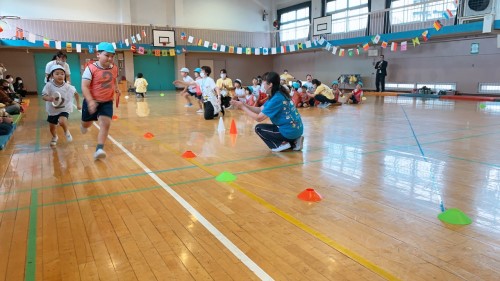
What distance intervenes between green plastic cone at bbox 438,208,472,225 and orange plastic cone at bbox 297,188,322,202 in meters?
0.98

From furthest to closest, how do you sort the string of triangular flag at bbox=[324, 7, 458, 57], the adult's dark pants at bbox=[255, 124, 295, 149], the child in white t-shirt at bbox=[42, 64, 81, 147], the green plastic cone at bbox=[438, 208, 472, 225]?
the string of triangular flag at bbox=[324, 7, 458, 57] < the child in white t-shirt at bbox=[42, 64, 81, 147] < the adult's dark pants at bbox=[255, 124, 295, 149] < the green plastic cone at bbox=[438, 208, 472, 225]

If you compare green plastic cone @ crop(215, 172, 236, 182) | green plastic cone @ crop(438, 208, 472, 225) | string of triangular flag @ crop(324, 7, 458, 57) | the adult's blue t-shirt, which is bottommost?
green plastic cone @ crop(438, 208, 472, 225)

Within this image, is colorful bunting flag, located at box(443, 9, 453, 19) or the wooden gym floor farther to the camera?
colorful bunting flag, located at box(443, 9, 453, 19)

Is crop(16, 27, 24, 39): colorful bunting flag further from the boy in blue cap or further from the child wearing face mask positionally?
the boy in blue cap

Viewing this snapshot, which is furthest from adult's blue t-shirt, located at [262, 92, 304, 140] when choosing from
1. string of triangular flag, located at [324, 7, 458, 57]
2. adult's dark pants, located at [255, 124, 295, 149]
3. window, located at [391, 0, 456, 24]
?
window, located at [391, 0, 456, 24]

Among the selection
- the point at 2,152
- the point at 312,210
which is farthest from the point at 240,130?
the point at 312,210

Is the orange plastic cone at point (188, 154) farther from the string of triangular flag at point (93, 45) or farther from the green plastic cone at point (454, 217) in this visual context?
the string of triangular flag at point (93, 45)

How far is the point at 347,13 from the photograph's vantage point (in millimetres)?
21734

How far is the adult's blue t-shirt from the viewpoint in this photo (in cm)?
494

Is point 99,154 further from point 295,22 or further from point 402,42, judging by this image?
point 295,22

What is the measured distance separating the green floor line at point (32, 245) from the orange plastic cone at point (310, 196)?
82.7 inches

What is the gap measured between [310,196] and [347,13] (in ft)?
68.4

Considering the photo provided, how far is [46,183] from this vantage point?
3.84m

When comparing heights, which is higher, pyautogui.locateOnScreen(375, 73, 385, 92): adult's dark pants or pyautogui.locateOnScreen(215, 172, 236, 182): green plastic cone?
pyautogui.locateOnScreen(375, 73, 385, 92): adult's dark pants
